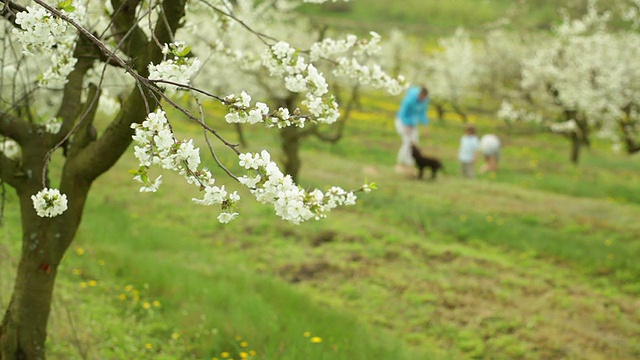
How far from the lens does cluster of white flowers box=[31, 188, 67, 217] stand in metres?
2.69

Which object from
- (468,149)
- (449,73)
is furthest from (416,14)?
(468,149)

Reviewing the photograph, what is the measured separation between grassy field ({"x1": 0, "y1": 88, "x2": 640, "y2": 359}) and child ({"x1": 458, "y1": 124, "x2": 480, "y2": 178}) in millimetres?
1626

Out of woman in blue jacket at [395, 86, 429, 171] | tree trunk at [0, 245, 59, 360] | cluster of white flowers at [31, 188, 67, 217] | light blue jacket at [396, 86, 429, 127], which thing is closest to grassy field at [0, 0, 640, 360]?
tree trunk at [0, 245, 59, 360]

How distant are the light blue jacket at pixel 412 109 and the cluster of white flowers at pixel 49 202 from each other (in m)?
13.3

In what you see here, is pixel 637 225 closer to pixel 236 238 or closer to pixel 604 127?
pixel 604 127

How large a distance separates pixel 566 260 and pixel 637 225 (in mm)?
2932

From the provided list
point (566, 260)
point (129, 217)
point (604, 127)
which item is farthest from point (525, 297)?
point (604, 127)

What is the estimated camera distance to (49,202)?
2717 mm

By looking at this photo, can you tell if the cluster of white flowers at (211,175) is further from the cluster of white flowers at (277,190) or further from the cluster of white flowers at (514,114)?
the cluster of white flowers at (514,114)

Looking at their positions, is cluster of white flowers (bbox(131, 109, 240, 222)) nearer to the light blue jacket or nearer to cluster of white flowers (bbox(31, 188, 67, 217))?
cluster of white flowers (bbox(31, 188, 67, 217))

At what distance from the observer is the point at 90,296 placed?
275 inches

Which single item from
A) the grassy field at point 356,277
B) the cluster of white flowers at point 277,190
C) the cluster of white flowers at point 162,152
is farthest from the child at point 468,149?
the cluster of white flowers at point 162,152

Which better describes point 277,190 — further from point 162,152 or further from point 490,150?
point 490,150

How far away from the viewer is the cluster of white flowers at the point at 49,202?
2686 millimetres
